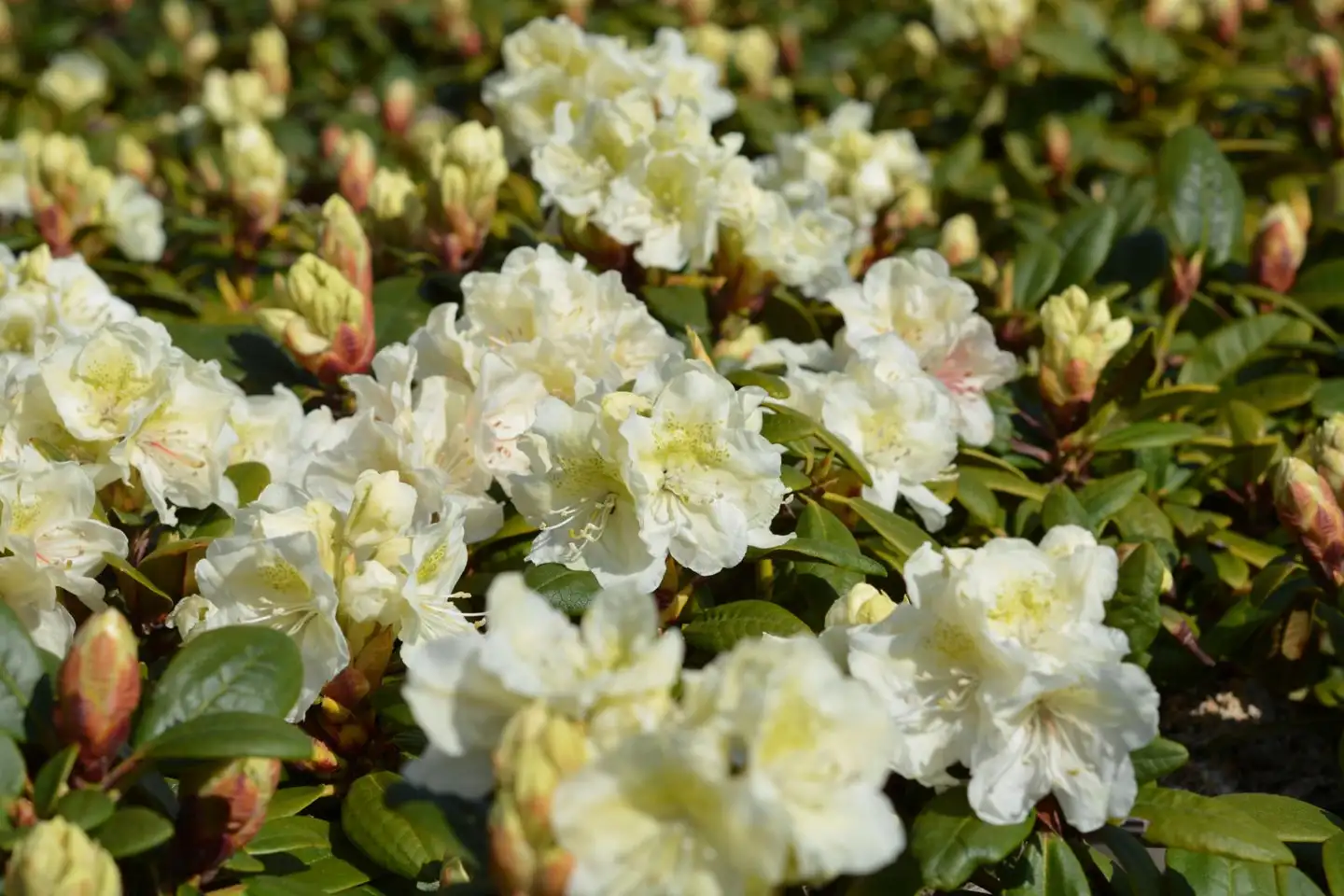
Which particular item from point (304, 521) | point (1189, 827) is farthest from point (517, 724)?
point (1189, 827)

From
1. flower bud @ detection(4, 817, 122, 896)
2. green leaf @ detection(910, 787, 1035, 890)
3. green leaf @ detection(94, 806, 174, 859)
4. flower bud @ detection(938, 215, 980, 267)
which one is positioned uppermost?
flower bud @ detection(4, 817, 122, 896)

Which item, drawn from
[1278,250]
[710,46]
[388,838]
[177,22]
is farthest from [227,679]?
[177,22]

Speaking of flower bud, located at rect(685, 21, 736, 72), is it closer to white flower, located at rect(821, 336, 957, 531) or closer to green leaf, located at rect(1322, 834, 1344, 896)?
white flower, located at rect(821, 336, 957, 531)

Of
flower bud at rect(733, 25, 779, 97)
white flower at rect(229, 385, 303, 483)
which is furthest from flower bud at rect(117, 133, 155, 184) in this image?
white flower at rect(229, 385, 303, 483)

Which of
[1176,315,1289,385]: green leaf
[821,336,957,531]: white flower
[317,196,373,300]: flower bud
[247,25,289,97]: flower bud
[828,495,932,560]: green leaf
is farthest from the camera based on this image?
[247,25,289,97]: flower bud

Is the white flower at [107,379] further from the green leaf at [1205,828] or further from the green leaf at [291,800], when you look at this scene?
the green leaf at [1205,828]

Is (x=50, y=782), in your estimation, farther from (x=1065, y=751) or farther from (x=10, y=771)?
(x=1065, y=751)

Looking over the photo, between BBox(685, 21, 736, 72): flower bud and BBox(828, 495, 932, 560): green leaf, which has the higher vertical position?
BBox(828, 495, 932, 560): green leaf
